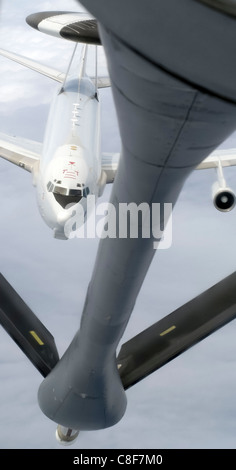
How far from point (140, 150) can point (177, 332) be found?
967 cm

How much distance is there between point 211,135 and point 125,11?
4.75 ft

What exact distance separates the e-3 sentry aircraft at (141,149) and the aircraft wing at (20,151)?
3253cm

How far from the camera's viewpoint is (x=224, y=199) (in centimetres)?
3528

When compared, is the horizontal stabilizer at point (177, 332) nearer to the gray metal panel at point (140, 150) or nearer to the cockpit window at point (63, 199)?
the gray metal panel at point (140, 150)

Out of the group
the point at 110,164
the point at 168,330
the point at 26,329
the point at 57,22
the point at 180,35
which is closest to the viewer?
the point at 180,35

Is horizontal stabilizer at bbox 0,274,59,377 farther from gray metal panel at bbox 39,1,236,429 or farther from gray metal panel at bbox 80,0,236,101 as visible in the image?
gray metal panel at bbox 80,0,236,101

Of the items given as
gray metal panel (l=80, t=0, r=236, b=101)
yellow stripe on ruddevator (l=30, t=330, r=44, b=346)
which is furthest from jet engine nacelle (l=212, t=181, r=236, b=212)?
gray metal panel (l=80, t=0, r=236, b=101)

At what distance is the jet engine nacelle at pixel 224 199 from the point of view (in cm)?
3516

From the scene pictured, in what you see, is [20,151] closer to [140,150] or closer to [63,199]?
[63,199]

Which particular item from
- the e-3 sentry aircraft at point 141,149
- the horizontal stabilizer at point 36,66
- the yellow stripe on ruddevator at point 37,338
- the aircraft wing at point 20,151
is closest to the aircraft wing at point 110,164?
the aircraft wing at point 20,151

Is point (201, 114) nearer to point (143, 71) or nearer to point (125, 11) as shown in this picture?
point (143, 71)

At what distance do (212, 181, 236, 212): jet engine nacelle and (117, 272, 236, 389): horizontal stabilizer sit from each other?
21161mm

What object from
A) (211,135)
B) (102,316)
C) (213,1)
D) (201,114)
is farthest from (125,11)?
(102,316)

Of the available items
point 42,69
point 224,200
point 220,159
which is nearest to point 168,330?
point 224,200
